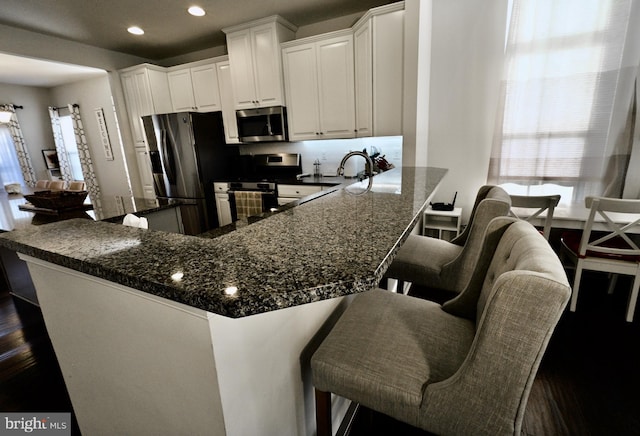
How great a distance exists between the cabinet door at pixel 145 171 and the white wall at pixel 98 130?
1.62 feet

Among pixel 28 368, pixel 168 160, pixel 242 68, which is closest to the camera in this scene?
pixel 28 368

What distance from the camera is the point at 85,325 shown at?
869mm

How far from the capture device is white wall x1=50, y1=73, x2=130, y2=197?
493 cm

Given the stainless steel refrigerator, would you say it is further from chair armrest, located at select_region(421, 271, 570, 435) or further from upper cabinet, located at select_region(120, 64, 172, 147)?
chair armrest, located at select_region(421, 271, 570, 435)

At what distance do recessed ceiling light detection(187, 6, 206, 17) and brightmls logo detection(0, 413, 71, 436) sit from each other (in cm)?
342

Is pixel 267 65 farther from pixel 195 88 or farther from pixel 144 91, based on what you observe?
pixel 144 91

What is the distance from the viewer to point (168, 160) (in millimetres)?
3854

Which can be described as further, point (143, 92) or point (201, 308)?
point (143, 92)

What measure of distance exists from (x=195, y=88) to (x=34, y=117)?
17.9 ft

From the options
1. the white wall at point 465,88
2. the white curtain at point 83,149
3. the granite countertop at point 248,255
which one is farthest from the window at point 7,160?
the white wall at point 465,88

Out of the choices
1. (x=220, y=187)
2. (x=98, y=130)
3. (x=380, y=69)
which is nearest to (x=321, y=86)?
(x=380, y=69)

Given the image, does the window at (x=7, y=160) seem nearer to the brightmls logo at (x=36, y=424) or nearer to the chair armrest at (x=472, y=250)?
the brightmls logo at (x=36, y=424)

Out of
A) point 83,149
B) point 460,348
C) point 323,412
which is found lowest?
point 323,412

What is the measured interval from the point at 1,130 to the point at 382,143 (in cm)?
837
